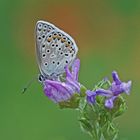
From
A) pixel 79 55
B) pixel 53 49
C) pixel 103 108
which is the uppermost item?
pixel 79 55

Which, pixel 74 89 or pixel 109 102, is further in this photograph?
pixel 74 89

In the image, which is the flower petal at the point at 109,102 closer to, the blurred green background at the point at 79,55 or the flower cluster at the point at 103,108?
the flower cluster at the point at 103,108

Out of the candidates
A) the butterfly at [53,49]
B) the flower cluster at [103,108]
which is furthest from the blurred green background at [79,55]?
the flower cluster at [103,108]

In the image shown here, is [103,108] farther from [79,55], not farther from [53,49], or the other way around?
[79,55]

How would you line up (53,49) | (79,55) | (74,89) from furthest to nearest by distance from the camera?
(79,55) → (53,49) → (74,89)

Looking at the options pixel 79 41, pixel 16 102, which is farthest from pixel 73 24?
pixel 16 102

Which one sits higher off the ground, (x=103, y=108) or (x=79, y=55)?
(x=79, y=55)

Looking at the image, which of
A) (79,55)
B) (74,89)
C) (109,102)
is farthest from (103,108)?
(79,55)

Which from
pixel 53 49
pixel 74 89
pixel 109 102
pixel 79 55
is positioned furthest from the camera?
pixel 79 55
